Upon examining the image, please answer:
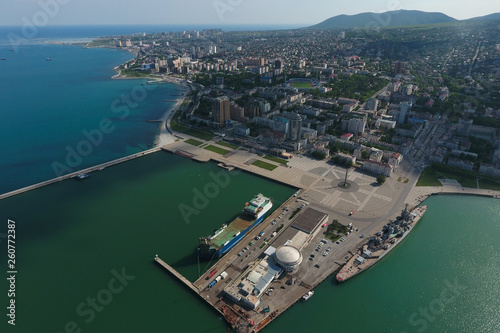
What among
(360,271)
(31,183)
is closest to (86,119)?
(31,183)

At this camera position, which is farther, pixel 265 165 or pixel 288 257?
pixel 265 165

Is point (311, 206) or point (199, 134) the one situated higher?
point (199, 134)

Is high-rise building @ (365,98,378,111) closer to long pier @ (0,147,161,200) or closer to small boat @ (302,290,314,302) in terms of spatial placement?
long pier @ (0,147,161,200)

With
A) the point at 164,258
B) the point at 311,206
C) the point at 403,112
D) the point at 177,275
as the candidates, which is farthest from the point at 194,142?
the point at 403,112

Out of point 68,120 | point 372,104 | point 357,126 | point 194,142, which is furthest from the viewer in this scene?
point 372,104

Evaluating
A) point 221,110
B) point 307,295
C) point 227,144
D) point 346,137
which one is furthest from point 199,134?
point 307,295

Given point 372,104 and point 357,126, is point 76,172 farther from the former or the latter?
point 372,104

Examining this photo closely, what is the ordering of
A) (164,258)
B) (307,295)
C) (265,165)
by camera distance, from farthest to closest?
(265,165)
(164,258)
(307,295)

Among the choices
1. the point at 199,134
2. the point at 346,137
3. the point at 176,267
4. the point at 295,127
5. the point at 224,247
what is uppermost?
the point at 295,127

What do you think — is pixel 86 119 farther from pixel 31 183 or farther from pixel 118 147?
pixel 31 183
